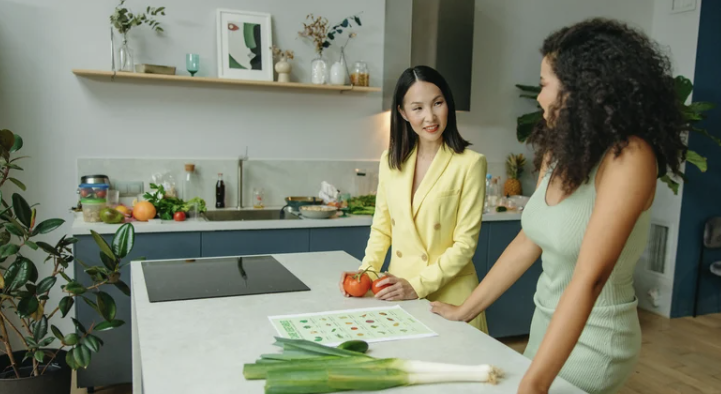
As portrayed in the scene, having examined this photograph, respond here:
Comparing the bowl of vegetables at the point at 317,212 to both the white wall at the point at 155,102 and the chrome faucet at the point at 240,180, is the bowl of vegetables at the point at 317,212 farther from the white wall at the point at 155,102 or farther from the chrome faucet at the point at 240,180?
the white wall at the point at 155,102

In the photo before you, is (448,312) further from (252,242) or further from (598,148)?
(252,242)

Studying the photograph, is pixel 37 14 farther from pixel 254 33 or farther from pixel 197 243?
pixel 197 243

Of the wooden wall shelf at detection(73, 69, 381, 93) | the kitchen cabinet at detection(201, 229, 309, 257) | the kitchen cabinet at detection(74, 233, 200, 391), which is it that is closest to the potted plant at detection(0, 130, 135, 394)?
the kitchen cabinet at detection(74, 233, 200, 391)

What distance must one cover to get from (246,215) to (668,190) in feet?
10.8

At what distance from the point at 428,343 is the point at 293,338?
1.02ft

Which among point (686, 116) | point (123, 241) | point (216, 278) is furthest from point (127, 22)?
point (686, 116)

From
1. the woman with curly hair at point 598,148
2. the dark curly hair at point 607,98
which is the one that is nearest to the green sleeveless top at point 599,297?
the woman with curly hair at point 598,148

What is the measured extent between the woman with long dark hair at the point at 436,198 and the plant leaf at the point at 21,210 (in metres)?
1.23

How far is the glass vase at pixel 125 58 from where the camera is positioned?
327 cm

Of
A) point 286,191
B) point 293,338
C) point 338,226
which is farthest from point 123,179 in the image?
point 293,338

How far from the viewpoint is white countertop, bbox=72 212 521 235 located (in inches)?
111

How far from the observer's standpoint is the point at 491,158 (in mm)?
4379

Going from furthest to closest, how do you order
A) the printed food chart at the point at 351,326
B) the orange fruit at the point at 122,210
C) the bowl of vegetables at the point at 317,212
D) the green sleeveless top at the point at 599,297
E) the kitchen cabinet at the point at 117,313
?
the bowl of vegetables at the point at 317,212 < the orange fruit at the point at 122,210 < the kitchen cabinet at the point at 117,313 < the printed food chart at the point at 351,326 < the green sleeveless top at the point at 599,297

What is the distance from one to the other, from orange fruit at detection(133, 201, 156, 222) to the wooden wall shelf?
2.45ft
